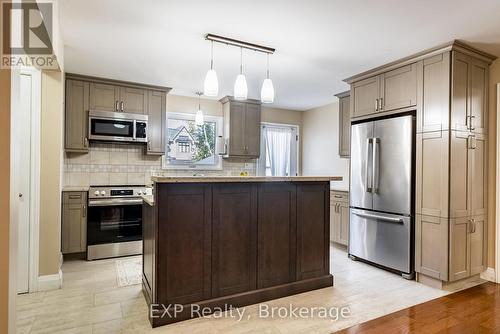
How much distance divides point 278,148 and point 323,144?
0.92 metres

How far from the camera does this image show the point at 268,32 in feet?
8.92

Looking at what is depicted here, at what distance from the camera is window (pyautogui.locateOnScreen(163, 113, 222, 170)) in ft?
16.7

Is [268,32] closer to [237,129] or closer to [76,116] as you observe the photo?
[237,129]

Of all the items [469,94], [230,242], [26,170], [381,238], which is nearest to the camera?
[230,242]

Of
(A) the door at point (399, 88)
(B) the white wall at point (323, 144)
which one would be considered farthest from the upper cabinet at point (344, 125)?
(A) the door at point (399, 88)

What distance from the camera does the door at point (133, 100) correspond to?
172 inches

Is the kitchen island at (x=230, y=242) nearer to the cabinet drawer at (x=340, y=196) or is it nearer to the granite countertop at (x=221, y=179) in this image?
the granite countertop at (x=221, y=179)

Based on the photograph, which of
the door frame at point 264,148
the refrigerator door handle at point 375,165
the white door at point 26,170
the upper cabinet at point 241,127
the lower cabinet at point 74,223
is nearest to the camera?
the white door at point 26,170

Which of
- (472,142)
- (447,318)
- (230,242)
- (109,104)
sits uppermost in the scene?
(109,104)

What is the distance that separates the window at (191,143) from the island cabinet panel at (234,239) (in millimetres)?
2772

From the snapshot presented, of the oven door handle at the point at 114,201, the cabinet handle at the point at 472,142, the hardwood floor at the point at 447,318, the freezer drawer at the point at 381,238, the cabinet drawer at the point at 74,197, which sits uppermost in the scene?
the cabinet handle at the point at 472,142

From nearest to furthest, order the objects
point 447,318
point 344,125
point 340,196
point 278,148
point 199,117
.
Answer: point 447,318 → point 199,117 → point 340,196 → point 344,125 → point 278,148

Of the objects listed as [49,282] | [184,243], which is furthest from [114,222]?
[184,243]

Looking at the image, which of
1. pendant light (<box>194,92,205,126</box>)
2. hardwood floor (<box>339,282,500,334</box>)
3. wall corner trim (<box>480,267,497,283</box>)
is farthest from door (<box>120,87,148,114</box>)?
wall corner trim (<box>480,267,497,283</box>)
